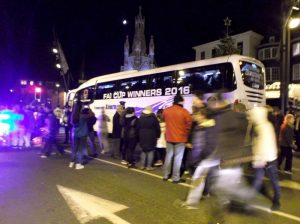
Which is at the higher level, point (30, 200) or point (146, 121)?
point (146, 121)

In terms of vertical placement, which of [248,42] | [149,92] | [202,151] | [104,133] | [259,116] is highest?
[248,42]

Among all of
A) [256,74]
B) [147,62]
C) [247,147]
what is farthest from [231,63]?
[147,62]

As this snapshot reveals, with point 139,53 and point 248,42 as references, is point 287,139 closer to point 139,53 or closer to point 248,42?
point 248,42

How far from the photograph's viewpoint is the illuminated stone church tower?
361 feet

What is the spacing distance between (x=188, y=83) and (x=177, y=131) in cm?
910

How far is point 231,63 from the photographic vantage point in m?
15.7

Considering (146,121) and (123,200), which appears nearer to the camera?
(123,200)

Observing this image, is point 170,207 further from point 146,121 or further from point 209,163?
point 146,121

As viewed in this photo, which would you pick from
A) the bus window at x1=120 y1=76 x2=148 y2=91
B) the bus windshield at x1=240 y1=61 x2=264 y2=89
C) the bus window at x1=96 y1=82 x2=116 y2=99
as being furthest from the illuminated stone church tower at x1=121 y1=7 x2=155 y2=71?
the bus windshield at x1=240 y1=61 x2=264 y2=89

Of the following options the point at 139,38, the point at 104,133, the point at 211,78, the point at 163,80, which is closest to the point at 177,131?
the point at 104,133

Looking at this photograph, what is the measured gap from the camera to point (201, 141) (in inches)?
225

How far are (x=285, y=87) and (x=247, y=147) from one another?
10.6 metres

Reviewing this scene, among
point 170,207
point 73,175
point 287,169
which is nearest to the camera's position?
point 170,207

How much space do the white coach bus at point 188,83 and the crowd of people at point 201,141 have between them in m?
2.59
